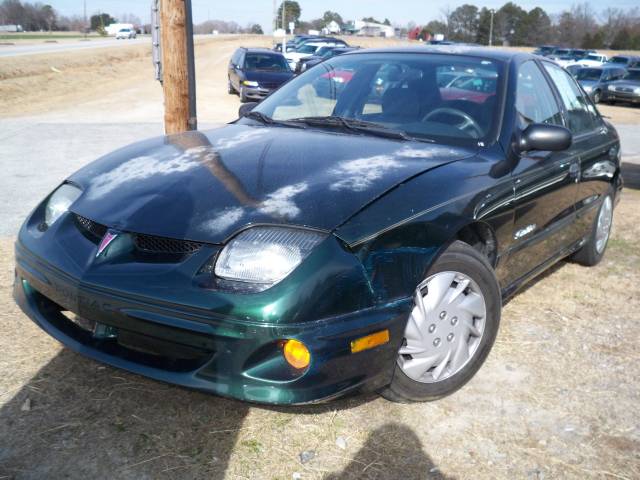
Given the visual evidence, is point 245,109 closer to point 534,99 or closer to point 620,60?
point 534,99

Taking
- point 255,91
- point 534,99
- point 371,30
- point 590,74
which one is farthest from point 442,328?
point 371,30

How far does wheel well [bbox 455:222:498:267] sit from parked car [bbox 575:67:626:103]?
2090 centimetres

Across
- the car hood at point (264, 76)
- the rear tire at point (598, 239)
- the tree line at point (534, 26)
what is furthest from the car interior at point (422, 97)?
the tree line at point (534, 26)

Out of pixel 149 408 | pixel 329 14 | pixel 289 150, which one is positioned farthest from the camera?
pixel 329 14

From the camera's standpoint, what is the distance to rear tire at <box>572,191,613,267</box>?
4.69 m

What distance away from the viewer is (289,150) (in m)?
3.07

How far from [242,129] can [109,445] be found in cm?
186

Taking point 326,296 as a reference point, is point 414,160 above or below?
above

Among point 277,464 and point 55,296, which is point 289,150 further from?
point 277,464

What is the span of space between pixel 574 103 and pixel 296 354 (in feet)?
10.0

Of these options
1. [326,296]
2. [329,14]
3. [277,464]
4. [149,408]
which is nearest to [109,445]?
[149,408]

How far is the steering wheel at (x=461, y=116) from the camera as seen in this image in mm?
3324

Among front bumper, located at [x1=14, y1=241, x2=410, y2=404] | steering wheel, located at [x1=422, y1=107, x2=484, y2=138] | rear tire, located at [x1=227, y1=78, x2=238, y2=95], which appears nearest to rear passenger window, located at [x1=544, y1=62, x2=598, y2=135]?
steering wheel, located at [x1=422, y1=107, x2=484, y2=138]

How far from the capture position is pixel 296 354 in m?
2.24
